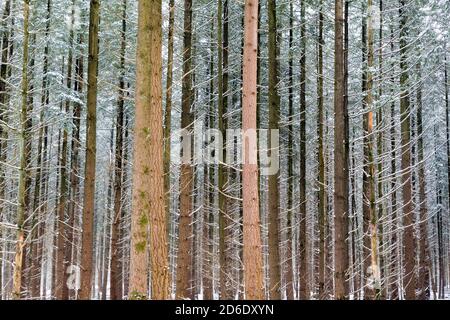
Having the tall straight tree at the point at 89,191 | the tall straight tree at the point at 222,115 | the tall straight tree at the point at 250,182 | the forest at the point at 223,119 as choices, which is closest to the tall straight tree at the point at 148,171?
the forest at the point at 223,119

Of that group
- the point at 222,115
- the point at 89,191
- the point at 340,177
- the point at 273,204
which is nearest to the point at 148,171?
the point at 89,191

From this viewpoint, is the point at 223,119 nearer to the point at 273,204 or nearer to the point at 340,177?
the point at 273,204

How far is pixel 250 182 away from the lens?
28.6ft

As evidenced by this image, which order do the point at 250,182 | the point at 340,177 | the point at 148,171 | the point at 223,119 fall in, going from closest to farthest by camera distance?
the point at 148,171 → the point at 250,182 → the point at 340,177 → the point at 223,119

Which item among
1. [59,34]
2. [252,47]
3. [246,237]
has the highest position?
[59,34]

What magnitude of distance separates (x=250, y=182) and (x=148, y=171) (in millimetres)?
1738

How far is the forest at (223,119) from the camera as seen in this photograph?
8.70 m

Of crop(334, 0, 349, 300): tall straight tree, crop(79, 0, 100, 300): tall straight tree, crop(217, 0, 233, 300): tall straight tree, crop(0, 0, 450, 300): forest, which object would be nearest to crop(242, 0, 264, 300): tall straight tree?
crop(0, 0, 450, 300): forest

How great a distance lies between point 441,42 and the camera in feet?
54.9

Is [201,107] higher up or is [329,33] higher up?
[329,33]
